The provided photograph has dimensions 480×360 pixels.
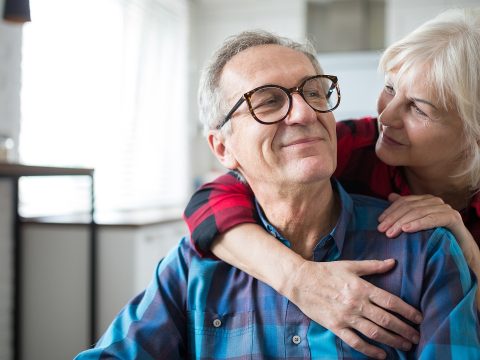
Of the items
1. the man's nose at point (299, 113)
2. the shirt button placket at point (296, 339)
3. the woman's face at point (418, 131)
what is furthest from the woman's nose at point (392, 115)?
the shirt button placket at point (296, 339)

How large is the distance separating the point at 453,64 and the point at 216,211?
0.64 metres

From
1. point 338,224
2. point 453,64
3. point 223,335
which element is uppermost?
point 453,64

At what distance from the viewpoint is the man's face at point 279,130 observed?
1.22m

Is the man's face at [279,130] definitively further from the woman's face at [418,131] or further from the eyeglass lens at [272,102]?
the woman's face at [418,131]

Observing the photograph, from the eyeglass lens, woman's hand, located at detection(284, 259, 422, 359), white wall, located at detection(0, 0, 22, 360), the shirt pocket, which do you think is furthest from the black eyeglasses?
white wall, located at detection(0, 0, 22, 360)

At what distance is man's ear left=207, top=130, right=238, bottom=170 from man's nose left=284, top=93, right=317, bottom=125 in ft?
0.69

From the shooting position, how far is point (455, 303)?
108 cm

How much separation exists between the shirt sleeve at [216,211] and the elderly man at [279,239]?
51 mm

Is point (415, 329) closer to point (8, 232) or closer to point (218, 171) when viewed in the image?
point (8, 232)

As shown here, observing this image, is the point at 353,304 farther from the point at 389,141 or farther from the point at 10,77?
the point at 10,77

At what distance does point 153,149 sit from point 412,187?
3.29 m

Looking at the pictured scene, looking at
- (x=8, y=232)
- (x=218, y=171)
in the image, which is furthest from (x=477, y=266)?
(x=218, y=171)

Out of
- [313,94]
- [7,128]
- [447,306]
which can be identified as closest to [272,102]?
[313,94]

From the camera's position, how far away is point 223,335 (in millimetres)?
1262
